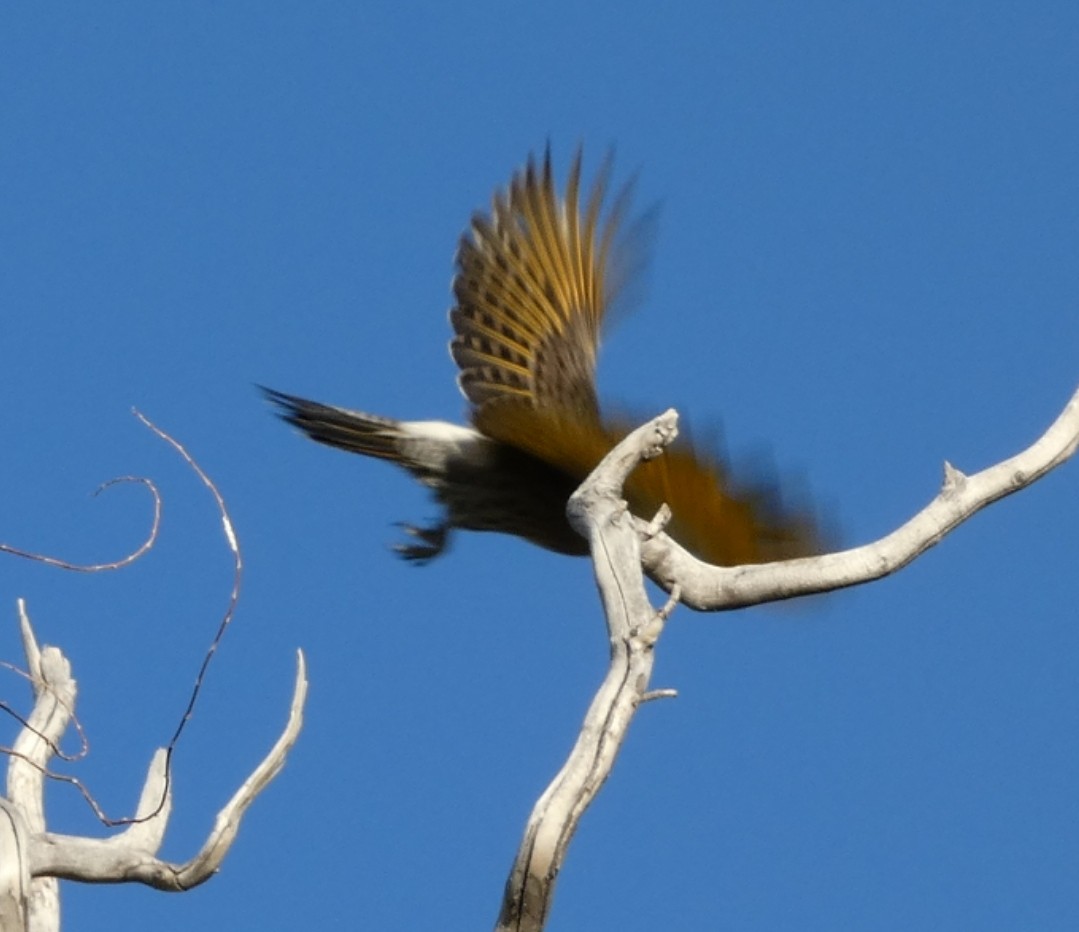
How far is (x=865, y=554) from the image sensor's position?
17.3 feet

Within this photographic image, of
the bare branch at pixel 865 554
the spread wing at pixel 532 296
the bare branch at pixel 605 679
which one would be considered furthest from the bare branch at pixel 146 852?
the spread wing at pixel 532 296

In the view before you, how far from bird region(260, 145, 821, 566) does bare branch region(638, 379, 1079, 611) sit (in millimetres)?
392

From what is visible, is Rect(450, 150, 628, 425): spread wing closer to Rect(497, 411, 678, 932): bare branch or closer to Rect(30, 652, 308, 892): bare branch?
Rect(497, 411, 678, 932): bare branch

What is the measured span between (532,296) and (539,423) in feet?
1.85

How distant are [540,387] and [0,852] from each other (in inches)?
86.0

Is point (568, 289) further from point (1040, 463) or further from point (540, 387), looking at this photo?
point (1040, 463)

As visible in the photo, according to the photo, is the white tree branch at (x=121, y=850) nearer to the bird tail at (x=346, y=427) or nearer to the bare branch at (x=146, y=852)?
the bare branch at (x=146, y=852)

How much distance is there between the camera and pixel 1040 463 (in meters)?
5.45

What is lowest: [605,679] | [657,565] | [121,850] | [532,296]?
[121,850]

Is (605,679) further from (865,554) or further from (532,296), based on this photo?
(532,296)

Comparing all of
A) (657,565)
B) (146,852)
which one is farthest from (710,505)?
(146,852)

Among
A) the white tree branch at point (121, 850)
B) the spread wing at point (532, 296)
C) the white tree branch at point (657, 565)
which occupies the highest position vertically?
the spread wing at point (532, 296)

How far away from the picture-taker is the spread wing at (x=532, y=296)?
639 centimetres

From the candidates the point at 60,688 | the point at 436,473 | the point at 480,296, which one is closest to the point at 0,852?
the point at 60,688
